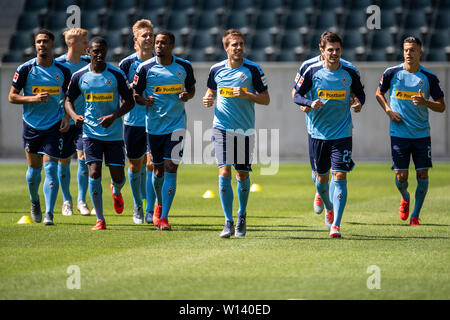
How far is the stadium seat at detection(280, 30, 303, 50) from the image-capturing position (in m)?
25.9

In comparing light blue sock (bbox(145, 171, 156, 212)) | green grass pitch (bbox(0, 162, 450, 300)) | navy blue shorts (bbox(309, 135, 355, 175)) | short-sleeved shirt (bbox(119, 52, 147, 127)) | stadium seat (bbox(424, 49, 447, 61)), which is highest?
stadium seat (bbox(424, 49, 447, 61))

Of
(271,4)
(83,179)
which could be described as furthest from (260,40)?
(83,179)

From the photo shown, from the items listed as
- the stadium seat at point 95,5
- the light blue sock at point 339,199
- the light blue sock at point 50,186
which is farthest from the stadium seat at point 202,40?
the light blue sock at point 339,199

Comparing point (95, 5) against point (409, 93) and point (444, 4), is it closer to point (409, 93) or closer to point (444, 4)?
point (444, 4)

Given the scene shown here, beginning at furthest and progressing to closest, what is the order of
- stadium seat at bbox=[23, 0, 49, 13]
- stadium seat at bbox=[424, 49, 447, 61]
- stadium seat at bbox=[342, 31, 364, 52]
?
stadium seat at bbox=[23, 0, 49, 13]
stadium seat at bbox=[342, 31, 364, 52]
stadium seat at bbox=[424, 49, 447, 61]

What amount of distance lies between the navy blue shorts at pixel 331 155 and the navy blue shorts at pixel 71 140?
3.29 meters

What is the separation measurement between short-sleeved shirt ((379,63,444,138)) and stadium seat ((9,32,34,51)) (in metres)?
18.8

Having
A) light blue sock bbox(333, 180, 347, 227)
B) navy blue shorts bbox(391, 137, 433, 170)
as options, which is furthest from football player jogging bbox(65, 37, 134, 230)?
navy blue shorts bbox(391, 137, 433, 170)

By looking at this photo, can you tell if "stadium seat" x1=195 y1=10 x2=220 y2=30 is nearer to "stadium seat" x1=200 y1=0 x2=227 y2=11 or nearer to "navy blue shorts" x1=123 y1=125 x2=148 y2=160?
"stadium seat" x1=200 y1=0 x2=227 y2=11

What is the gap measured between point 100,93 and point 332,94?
2.51m

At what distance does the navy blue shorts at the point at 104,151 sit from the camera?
9.26 m

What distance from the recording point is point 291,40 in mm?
25969
